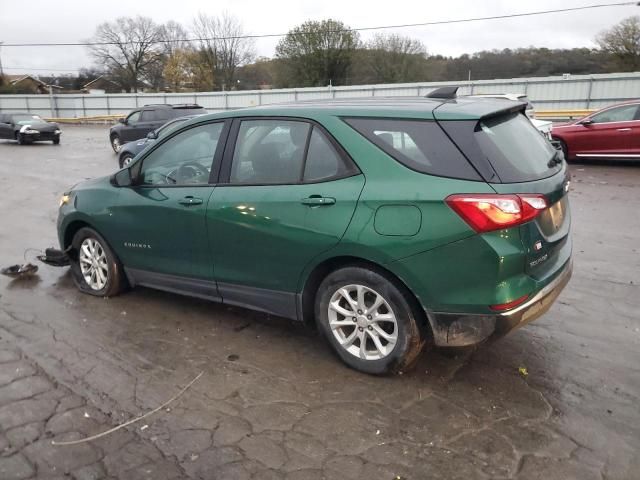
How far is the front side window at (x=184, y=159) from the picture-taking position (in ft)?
13.8

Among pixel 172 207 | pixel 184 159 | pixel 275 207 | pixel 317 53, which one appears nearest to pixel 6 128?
pixel 184 159

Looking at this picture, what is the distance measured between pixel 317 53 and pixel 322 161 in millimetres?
50482

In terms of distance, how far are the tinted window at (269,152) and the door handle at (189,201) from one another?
0.32 meters

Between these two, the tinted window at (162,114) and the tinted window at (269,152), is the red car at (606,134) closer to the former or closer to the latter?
the tinted window at (269,152)

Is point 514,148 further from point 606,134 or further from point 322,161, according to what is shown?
point 606,134

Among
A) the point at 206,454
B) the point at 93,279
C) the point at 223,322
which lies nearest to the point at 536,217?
the point at 206,454

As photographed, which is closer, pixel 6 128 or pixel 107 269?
pixel 107 269

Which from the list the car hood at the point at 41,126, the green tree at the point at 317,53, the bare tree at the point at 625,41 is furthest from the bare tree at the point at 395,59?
the car hood at the point at 41,126

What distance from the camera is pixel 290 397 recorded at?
3379 mm

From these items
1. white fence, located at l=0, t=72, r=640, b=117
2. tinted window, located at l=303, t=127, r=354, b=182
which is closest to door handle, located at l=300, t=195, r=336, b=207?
tinted window, located at l=303, t=127, r=354, b=182

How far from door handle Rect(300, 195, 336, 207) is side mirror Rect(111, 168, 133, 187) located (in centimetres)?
186

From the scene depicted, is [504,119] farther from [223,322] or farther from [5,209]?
[5,209]

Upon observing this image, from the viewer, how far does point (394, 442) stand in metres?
2.91

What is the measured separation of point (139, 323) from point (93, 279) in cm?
94
